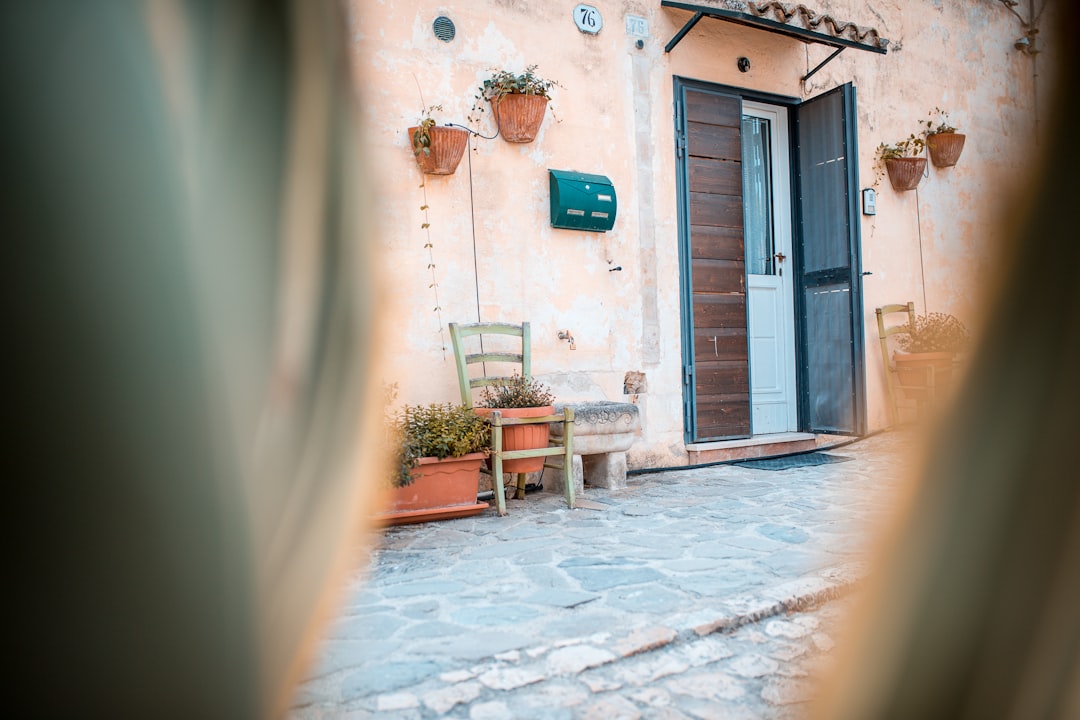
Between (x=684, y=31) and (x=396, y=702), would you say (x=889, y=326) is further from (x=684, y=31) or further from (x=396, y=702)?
(x=396, y=702)

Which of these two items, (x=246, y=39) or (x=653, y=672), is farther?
(x=653, y=672)

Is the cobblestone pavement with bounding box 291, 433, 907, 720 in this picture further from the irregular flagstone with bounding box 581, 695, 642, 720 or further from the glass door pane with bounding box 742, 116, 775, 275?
the glass door pane with bounding box 742, 116, 775, 275

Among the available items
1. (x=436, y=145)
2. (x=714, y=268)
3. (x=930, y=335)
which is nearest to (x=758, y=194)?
(x=714, y=268)

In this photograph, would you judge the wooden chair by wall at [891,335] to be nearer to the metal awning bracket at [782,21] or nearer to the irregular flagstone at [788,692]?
the metal awning bracket at [782,21]

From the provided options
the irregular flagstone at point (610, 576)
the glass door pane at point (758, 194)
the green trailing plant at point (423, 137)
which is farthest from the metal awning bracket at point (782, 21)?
the irregular flagstone at point (610, 576)

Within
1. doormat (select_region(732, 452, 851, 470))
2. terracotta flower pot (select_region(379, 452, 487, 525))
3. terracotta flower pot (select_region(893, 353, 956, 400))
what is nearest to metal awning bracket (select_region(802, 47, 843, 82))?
terracotta flower pot (select_region(893, 353, 956, 400))

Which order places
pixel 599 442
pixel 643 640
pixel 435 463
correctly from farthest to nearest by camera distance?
1. pixel 599 442
2. pixel 435 463
3. pixel 643 640

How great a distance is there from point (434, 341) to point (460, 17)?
194 cm

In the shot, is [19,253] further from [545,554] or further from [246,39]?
[545,554]

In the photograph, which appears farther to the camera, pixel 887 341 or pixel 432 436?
pixel 887 341

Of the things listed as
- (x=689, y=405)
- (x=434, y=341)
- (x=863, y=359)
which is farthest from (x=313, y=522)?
(x=863, y=359)

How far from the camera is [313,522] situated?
0.74 metres

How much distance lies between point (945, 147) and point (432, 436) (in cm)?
535

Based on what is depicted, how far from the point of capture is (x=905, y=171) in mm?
6238
